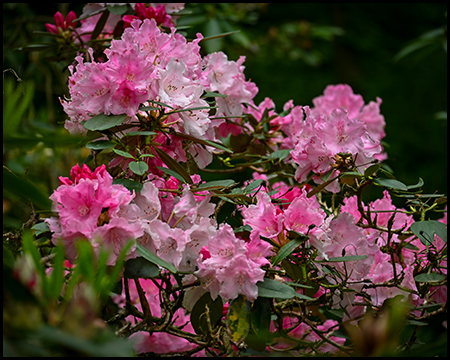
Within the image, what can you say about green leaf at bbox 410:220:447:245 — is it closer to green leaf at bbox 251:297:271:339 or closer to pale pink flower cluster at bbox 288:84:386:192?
pale pink flower cluster at bbox 288:84:386:192

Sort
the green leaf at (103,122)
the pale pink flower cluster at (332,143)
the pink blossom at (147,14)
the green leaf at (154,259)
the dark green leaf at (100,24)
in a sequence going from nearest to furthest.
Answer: the green leaf at (154,259) < the green leaf at (103,122) < the pale pink flower cluster at (332,143) < the pink blossom at (147,14) < the dark green leaf at (100,24)

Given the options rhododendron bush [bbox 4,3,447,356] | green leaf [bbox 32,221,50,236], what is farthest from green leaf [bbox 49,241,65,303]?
green leaf [bbox 32,221,50,236]

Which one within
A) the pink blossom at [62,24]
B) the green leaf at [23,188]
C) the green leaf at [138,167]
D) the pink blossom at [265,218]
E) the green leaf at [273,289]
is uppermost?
the pink blossom at [62,24]

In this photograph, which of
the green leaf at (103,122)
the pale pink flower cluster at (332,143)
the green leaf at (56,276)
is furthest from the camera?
the pale pink flower cluster at (332,143)

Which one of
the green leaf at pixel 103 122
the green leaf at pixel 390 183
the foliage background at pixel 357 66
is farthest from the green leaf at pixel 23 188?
the foliage background at pixel 357 66

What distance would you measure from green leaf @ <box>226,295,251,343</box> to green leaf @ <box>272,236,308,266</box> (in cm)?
8

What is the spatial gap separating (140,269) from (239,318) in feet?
0.54

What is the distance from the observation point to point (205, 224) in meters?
0.72

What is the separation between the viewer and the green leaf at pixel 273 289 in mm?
657

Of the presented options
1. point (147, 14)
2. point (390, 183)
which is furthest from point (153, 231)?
point (147, 14)

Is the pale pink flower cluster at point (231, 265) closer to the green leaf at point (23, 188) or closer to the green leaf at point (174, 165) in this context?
the green leaf at point (174, 165)

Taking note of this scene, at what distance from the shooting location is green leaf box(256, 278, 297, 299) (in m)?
0.66

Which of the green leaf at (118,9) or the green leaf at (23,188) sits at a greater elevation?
the green leaf at (118,9)

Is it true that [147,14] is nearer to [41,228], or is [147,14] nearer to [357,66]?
[41,228]
